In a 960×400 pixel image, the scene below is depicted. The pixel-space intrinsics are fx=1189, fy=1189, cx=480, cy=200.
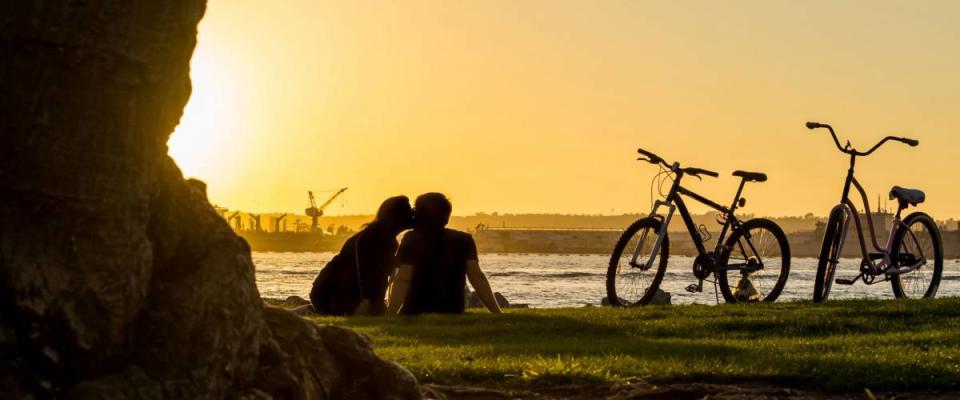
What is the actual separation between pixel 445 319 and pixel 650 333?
182 centimetres

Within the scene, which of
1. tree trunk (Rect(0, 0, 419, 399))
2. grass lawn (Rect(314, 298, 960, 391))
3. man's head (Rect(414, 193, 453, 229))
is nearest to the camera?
tree trunk (Rect(0, 0, 419, 399))

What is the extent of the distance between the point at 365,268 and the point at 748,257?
16.1 feet

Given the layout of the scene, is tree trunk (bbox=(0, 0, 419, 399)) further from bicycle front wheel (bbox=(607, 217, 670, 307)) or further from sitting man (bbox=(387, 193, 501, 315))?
bicycle front wheel (bbox=(607, 217, 670, 307))

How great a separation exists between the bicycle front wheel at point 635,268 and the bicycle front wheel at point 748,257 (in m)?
0.83

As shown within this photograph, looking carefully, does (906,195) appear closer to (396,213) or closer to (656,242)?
(656,242)

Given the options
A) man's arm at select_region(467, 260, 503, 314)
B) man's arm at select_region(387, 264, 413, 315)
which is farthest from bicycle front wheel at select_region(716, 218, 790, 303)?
man's arm at select_region(387, 264, 413, 315)

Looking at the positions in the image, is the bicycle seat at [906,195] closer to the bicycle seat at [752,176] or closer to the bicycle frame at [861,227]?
the bicycle frame at [861,227]

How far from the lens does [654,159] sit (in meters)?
13.1

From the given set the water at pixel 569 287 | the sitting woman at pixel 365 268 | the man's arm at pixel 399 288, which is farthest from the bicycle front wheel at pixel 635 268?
the water at pixel 569 287

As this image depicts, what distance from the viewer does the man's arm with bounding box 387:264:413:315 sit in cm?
1083

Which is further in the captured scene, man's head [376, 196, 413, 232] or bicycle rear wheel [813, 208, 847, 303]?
bicycle rear wheel [813, 208, 847, 303]

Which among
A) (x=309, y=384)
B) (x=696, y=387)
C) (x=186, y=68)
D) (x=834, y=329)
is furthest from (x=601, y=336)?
(x=186, y=68)

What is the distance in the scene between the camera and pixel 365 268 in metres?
11.0

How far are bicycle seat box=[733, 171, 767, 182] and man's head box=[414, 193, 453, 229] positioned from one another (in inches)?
180
